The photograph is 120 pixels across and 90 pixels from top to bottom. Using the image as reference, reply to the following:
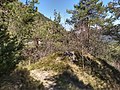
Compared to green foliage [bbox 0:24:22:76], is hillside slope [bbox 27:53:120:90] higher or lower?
lower

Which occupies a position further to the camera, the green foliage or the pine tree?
the pine tree

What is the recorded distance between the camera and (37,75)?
1545cm

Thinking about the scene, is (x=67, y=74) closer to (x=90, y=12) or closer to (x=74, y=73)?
(x=74, y=73)

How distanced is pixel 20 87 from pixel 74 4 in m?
39.8

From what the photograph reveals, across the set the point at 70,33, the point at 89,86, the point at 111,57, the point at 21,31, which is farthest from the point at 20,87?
the point at 111,57

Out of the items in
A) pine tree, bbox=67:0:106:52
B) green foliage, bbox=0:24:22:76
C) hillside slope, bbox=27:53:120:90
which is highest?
pine tree, bbox=67:0:106:52

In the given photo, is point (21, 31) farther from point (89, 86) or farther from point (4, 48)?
point (4, 48)

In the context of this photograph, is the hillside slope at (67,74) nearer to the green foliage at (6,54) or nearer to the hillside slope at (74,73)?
the hillside slope at (74,73)

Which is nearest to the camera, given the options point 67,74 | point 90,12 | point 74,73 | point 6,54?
point 6,54

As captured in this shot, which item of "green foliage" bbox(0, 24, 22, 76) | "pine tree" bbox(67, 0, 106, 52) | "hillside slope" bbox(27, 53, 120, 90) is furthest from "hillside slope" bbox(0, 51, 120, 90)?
"pine tree" bbox(67, 0, 106, 52)

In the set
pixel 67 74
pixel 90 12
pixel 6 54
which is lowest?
pixel 67 74

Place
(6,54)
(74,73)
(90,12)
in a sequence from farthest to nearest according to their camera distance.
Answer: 1. (90,12)
2. (74,73)
3. (6,54)

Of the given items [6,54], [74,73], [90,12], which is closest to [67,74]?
[74,73]

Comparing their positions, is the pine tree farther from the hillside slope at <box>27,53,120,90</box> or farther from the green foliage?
the green foliage
